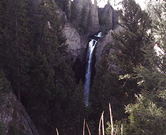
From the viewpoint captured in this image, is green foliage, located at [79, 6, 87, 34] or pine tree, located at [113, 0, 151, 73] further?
green foliage, located at [79, 6, 87, 34]

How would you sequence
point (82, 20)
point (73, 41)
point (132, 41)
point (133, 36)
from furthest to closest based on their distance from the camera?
point (82, 20), point (73, 41), point (132, 41), point (133, 36)

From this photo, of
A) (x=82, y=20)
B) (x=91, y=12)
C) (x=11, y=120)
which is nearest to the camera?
(x=11, y=120)

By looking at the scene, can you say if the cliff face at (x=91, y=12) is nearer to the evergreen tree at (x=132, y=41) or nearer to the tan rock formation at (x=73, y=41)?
the tan rock formation at (x=73, y=41)

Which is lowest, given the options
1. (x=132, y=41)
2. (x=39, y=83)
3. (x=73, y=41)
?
(x=39, y=83)

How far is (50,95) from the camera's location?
14688mm

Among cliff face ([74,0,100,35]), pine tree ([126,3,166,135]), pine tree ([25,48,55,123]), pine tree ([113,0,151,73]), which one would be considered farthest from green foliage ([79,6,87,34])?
pine tree ([126,3,166,135])

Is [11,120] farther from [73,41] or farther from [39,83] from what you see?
[73,41]

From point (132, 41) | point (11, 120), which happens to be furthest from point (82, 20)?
point (11, 120)

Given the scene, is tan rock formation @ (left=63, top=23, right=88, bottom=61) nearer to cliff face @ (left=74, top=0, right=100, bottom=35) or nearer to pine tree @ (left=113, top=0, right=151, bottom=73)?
cliff face @ (left=74, top=0, right=100, bottom=35)

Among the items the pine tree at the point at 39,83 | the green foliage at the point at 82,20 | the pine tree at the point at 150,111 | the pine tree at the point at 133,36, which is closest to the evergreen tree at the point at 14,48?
the pine tree at the point at 39,83

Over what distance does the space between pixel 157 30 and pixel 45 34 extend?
45.2 ft

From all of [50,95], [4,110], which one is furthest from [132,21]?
[4,110]

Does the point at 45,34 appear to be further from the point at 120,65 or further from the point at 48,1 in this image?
the point at 120,65

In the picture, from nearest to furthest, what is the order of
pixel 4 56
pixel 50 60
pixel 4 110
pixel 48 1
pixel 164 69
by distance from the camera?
pixel 164 69
pixel 4 110
pixel 4 56
pixel 50 60
pixel 48 1
